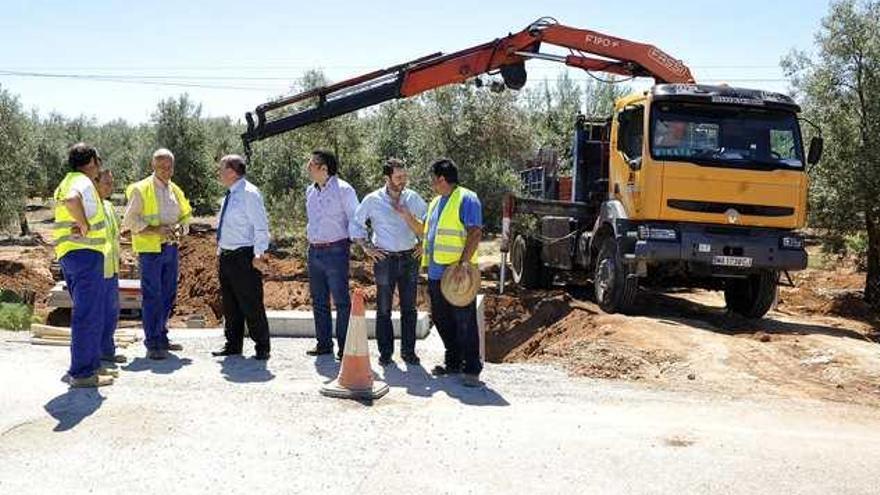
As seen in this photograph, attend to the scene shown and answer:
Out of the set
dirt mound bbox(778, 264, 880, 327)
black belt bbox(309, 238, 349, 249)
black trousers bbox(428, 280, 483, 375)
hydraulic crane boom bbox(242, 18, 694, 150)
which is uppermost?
hydraulic crane boom bbox(242, 18, 694, 150)

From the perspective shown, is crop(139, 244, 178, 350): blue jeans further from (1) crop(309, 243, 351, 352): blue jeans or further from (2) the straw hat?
(2) the straw hat

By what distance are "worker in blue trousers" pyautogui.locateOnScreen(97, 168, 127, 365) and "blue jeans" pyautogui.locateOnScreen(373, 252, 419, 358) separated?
7.59ft

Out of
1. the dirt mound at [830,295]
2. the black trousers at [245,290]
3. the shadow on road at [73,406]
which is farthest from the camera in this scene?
the dirt mound at [830,295]

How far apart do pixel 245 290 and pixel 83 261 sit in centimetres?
165

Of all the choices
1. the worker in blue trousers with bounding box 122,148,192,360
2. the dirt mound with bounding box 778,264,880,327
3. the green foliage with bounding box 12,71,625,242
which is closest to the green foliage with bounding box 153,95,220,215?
the green foliage with bounding box 12,71,625,242

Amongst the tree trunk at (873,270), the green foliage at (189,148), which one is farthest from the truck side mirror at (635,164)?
the green foliage at (189,148)

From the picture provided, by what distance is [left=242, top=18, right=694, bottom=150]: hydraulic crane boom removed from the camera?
1409 centimetres

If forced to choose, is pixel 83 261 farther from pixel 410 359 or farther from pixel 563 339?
pixel 563 339

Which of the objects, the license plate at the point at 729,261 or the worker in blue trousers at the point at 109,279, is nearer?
the worker in blue trousers at the point at 109,279

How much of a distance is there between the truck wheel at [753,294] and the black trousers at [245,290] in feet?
23.8

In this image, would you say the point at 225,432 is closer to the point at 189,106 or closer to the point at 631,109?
the point at 631,109

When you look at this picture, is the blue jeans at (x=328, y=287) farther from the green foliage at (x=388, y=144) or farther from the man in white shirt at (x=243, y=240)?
the green foliage at (x=388, y=144)

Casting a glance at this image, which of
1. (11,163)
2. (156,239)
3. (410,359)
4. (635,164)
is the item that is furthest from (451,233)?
(11,163)

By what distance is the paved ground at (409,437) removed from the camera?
5.11 metres
